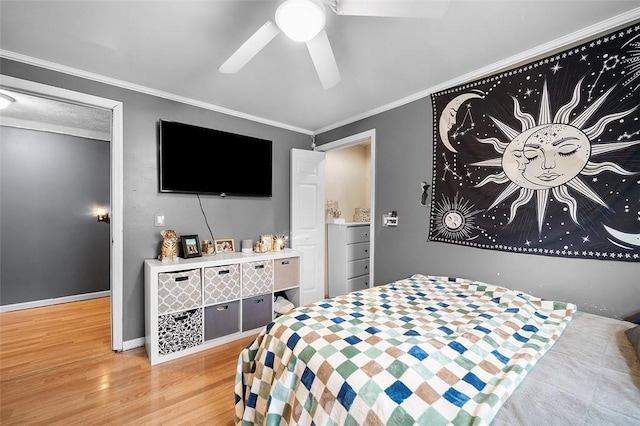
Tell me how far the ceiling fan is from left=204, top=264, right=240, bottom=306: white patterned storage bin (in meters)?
1.77

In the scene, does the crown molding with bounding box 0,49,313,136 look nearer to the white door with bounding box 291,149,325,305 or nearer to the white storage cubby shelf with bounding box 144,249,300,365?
the white door with bounding box 291,149,325,305

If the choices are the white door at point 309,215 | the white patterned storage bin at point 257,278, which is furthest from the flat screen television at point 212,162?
the white patterned storage bin at point 257,278

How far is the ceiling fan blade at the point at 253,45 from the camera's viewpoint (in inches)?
54.5

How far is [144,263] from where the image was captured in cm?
251

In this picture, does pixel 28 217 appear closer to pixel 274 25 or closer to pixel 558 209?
pixel 274 25

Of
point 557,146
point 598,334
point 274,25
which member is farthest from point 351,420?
point 557,146

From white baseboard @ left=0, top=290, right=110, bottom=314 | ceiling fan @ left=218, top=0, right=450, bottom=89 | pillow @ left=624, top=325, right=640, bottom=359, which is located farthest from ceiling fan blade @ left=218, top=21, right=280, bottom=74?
white baseboard @ left=0, top=290, right=110, bottom=314

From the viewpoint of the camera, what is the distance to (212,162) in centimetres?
281

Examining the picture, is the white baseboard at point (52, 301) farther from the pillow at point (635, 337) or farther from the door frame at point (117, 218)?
the pillow at point (635, 337)

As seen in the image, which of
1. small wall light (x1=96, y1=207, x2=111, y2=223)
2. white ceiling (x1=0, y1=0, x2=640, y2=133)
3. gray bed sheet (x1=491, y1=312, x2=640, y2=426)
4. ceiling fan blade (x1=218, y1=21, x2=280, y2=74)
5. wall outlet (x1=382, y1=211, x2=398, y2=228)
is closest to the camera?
gray bed sheet (x1=491, y1=312, x2=640, y2=426)

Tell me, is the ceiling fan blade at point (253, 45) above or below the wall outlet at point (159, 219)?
above

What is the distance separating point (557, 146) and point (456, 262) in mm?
1063

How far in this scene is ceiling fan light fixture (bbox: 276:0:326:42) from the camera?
1229 millimetres

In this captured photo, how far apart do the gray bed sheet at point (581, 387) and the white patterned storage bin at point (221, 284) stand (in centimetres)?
223
